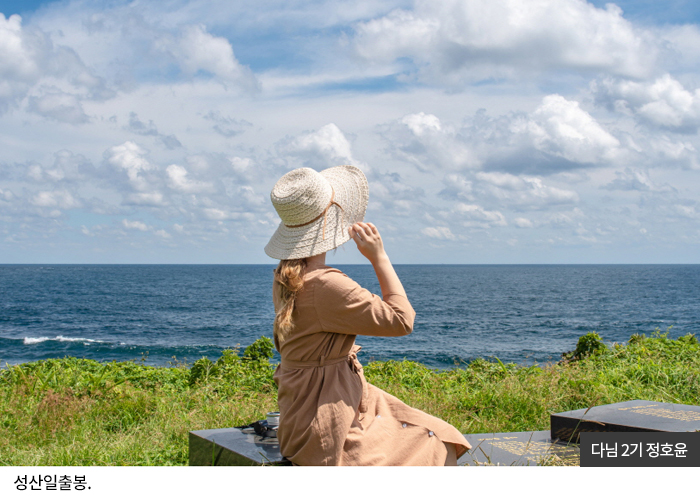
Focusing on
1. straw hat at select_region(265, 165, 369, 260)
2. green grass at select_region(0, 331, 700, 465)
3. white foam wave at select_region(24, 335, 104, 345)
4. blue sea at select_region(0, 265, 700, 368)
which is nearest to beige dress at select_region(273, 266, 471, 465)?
straw hat at select_region(265, 165, 369, 260)

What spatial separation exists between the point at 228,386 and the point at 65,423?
2685mm

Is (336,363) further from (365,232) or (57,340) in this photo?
(57,340)

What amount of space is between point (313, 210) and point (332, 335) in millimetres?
706

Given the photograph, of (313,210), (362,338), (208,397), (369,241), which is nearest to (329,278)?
(369,241)

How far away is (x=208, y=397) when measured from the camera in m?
8.05

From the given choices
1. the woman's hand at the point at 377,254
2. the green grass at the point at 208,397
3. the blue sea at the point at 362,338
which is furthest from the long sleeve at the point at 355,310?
the blue sea at the point at 362,338

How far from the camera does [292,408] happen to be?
3.21 meters

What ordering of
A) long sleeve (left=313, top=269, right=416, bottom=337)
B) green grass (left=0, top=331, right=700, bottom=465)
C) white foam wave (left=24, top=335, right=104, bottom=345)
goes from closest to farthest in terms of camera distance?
long sleeve (left=313, top=269, right=416, bottom=337) → green grass (left=0, top=331, right=700, bottom=465) → white foam wave (left=24, top=335, right=104, bottom=345)

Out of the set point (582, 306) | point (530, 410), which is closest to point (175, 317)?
point (582, 306)

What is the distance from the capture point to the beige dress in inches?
115

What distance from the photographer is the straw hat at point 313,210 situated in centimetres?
323

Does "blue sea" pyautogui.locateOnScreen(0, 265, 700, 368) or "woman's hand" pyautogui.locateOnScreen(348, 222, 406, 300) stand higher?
"woman's hand" pyautogui.locateOnScreen(348, 222, 406, 300)

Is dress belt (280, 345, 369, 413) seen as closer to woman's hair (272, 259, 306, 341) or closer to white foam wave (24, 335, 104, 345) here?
woman's hair (272, 259, 306, 341)

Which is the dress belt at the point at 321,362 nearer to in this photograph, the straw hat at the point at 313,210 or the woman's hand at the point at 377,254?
the woman's hand at the point at 377,254
